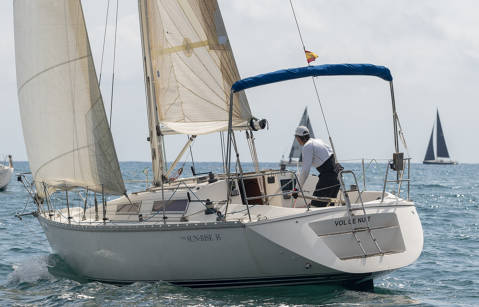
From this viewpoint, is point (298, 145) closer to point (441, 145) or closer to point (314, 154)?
point (441, 145)

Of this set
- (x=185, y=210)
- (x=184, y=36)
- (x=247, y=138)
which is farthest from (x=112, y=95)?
(x=185, y=210)

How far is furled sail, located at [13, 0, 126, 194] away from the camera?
10953 millimetres

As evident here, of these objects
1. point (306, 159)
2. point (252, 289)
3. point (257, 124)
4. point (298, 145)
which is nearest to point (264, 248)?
point (252, 289)

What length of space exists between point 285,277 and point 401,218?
5.59 ft

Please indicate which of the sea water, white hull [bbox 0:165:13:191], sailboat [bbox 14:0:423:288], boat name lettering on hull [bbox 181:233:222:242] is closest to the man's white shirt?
sailboat [bbox 14:0:423:288]

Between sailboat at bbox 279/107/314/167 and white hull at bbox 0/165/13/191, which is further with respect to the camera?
sailboat at bbox 279/107/314/167

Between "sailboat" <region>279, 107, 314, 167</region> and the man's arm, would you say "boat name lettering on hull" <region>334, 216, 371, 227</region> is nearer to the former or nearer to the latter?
the man's arm

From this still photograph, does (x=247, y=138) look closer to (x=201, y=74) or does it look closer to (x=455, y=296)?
(x=201, y=74)

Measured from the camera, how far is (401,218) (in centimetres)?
931

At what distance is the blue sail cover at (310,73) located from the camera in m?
9.27

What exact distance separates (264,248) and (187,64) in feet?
15.2

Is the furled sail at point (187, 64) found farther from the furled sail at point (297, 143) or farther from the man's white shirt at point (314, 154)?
the furled sail at point (297, 143)

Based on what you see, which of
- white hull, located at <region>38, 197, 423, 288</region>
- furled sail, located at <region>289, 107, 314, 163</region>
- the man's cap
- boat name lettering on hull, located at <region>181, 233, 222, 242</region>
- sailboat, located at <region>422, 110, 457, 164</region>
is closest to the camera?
white hull, located at <region>38, 197, 423, 288</region>

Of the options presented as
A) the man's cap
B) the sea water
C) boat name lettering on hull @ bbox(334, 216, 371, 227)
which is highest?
the man's cap
